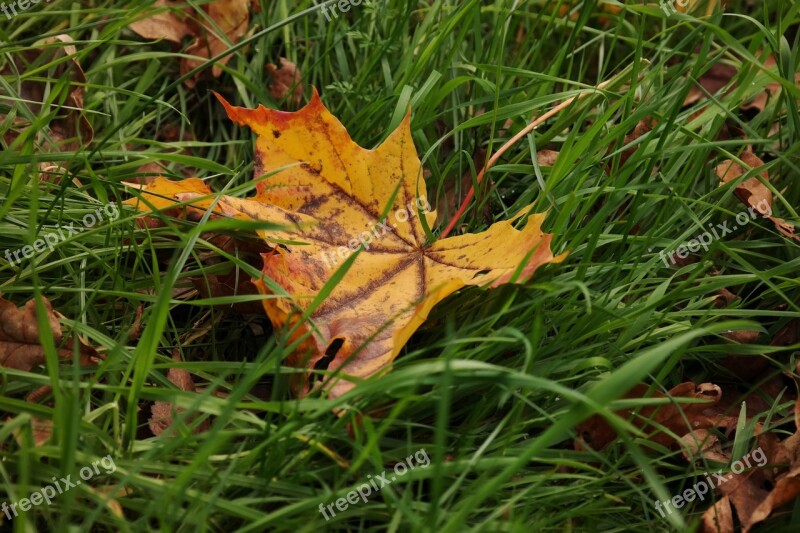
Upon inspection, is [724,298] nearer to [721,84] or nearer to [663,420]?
[663,420]

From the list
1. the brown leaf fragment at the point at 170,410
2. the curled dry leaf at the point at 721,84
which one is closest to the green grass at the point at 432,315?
the brown leaf fragment at the point at 170,410

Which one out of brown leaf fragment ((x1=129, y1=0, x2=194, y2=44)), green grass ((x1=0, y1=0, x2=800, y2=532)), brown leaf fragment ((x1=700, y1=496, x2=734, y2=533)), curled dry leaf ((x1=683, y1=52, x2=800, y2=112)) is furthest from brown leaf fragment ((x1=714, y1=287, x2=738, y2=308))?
brown leaf fragment ((x1=129, y1=0, x2=194, y2=44))

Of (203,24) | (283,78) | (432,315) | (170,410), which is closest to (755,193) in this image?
(432,315)

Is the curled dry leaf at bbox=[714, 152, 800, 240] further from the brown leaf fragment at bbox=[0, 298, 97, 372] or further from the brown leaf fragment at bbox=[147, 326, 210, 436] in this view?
the brown leaf fragment at bbox=[0, 298, 97, 372]

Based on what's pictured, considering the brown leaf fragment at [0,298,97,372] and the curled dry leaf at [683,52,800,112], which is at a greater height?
the brown leaf fragment at [0,298,97,372]

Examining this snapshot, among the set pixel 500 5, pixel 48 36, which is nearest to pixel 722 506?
pixel 500 5
